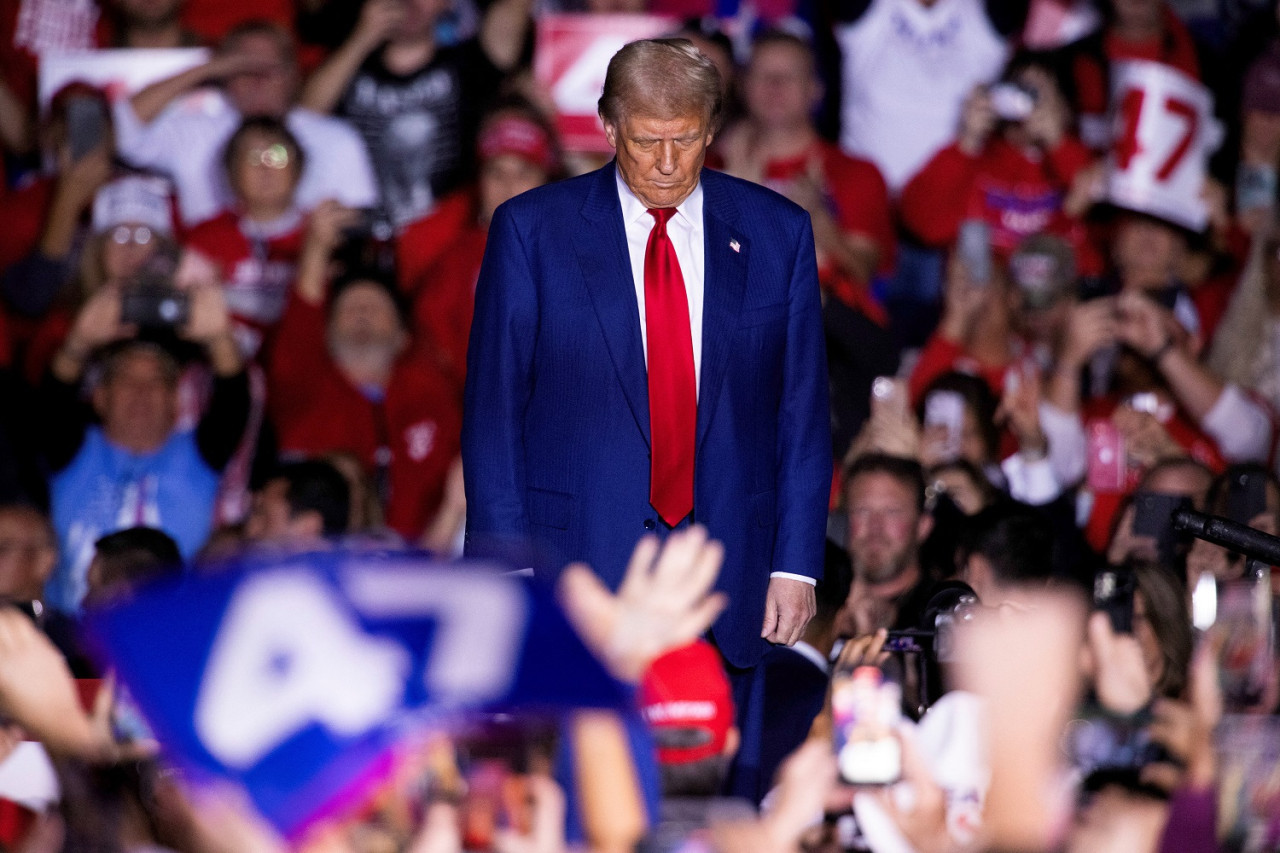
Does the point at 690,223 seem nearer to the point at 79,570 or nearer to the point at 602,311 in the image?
the point at 602,311

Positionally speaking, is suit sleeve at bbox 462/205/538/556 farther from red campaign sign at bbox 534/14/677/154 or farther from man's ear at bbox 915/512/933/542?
red campaign sign at bbox 534/14/677/154

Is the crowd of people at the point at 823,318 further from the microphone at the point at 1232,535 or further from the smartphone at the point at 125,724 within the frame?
the microphone at the point at 1232,535

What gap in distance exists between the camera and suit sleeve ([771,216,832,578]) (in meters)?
3.46

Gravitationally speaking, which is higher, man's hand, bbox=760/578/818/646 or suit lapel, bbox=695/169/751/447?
suit lapel, bbox=695/169/751/447

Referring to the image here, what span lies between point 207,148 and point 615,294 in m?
3.92

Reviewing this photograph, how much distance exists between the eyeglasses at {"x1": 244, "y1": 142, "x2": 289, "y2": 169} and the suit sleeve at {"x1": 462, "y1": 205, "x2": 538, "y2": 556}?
11.1 ft

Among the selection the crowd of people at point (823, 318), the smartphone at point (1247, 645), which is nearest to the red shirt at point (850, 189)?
the crowd of people at point (823, 318)

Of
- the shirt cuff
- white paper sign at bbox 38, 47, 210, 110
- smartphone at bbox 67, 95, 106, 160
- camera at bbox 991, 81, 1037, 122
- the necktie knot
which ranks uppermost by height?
white paper sign at bbox 38, 47, 210, 110

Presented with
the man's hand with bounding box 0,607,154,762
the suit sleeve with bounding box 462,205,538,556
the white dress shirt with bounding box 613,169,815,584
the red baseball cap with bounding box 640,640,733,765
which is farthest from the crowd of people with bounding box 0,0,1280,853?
the man's hand with bounding box 0,607,154,762

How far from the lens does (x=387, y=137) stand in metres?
7.04

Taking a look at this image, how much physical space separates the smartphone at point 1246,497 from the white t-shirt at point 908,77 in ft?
8.19

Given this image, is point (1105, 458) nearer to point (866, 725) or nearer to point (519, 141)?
point (519, 141)

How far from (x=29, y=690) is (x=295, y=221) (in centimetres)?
468

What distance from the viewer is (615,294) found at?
11.1 feet
